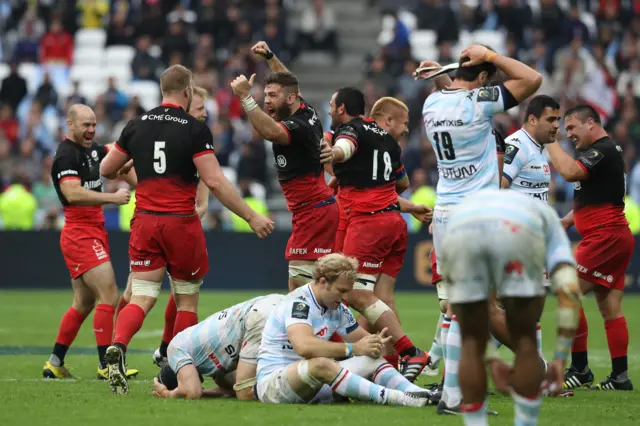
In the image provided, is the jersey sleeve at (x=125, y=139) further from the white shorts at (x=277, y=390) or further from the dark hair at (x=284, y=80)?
the white shorts at (x=277, y=390)

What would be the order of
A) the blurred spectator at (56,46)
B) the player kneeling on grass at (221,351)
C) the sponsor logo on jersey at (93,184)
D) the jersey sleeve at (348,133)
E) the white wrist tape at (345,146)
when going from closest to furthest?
the player kneeling on grass at (221,351)
the white wrist tape at (345,146)
the jersey sleeve at (348,133)
the sponsor logo on jersey at (93,184)
the blurred spectator at (56,46)

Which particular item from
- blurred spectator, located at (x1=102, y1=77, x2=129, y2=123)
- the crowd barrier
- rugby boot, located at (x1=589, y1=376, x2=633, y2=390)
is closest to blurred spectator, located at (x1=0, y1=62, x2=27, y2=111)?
blurred spectator, located at (x1=102, y1=77, x2=129, y2=123)

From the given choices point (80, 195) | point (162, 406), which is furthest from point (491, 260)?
point (80, 195)

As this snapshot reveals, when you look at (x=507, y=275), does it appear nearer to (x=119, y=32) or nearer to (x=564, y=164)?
(x=564, y=164)

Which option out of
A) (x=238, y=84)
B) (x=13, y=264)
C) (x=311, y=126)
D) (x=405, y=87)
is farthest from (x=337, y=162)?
(x=405, y=87)

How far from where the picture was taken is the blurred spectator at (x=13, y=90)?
25609 mm

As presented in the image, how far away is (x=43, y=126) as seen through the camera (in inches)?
982

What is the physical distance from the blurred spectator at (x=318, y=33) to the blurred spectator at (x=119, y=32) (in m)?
4.21

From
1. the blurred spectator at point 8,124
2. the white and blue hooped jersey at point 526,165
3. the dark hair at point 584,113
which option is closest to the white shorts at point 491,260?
the white and blue hooped jersey at point 526,165

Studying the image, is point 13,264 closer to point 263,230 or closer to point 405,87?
point 405,87

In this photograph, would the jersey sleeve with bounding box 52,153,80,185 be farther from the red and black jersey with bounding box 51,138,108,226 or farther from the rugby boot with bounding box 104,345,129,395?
the rugby boot with bounding box 104,345,129,395

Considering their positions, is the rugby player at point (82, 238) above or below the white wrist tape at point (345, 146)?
below

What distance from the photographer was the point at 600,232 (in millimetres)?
10375

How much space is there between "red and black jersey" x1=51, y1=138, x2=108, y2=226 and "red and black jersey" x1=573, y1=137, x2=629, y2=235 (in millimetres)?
4555
